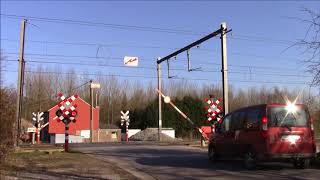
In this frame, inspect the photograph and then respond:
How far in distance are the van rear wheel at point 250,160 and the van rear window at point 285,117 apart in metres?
1.14

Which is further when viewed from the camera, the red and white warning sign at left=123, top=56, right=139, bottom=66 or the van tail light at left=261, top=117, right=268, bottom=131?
the red and white warning sign at left=123, top=56, right=139, bottom=66

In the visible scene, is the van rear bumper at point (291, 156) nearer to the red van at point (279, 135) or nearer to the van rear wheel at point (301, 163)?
the red van at point (279, 135)

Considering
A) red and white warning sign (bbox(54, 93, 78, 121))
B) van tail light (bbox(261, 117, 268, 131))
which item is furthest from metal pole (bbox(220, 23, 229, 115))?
van tail light (bbox(261, 117, 268, 131))

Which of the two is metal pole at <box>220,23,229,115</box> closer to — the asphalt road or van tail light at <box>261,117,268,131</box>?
the asphalt road

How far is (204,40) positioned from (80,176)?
55.0 ft

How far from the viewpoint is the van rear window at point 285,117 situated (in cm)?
1425

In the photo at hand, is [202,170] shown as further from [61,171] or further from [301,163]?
[61,171]

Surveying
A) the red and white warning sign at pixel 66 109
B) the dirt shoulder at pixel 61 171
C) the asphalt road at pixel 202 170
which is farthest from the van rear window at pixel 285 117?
the red and white warning sign at pixel 66 109

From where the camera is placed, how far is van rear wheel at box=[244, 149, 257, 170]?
48.2 ft

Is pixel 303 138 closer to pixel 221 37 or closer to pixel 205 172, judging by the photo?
pixel 205 172

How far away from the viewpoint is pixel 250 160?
14.8 meters

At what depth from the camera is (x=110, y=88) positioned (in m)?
92.8

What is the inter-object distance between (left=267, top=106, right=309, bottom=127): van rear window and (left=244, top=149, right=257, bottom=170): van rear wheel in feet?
3.74

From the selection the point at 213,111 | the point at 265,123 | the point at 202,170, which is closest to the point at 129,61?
the point at 213,111
